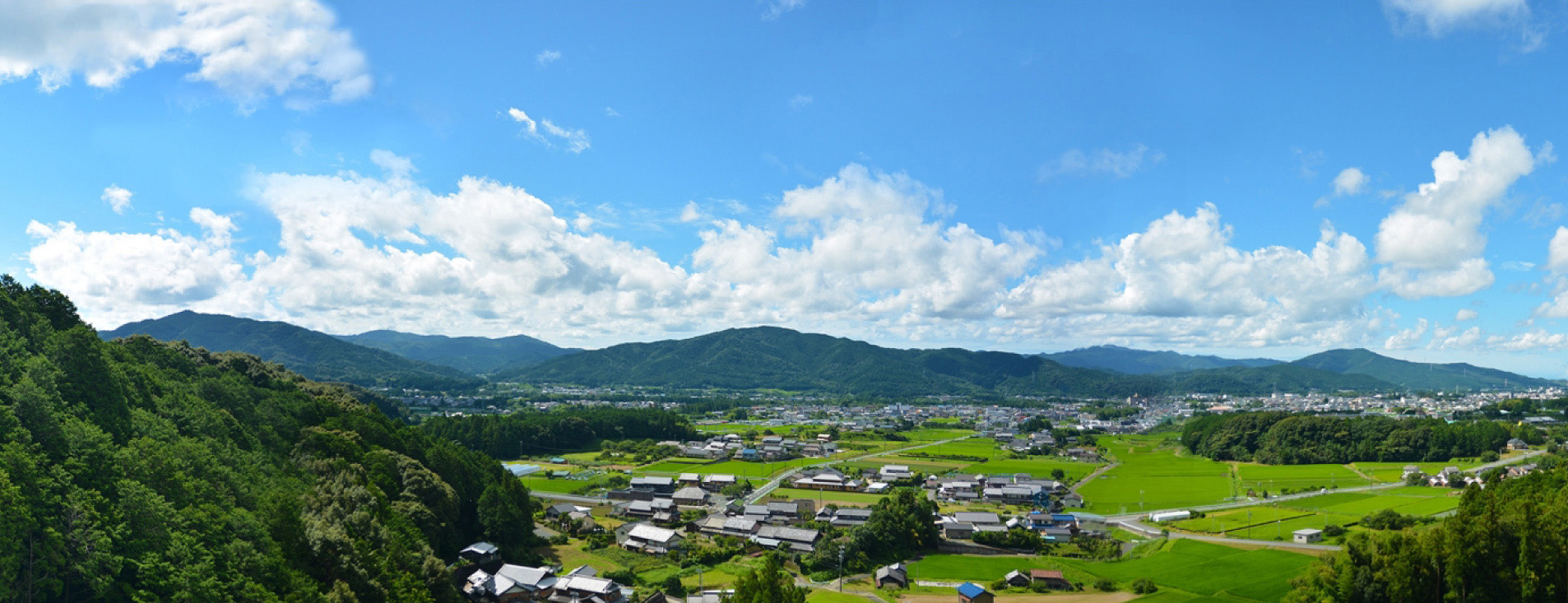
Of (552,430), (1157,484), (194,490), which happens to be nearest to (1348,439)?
Answer: (1157,484)

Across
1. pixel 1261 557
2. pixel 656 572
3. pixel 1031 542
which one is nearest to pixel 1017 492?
pixel 1031 542

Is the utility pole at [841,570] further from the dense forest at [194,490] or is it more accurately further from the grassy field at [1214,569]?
the dense forest at [194,490]

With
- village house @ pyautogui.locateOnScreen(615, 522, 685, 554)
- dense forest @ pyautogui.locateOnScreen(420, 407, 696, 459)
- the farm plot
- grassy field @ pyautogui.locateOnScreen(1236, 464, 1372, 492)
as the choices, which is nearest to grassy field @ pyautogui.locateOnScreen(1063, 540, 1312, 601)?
the farm plot

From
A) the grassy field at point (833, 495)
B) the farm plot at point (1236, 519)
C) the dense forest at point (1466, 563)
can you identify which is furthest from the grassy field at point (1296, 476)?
the dense forest at point (1466, 563)

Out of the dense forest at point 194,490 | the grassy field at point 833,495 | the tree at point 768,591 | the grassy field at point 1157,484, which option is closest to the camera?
the dense forest at point 194,490

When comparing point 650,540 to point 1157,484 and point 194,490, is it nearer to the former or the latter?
point 194,490

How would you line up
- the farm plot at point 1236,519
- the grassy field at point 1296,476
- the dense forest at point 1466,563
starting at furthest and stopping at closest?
1. the grassy field at point 1296,476
2. the farm plot at point 1236,519
3. the dense forest at point 1466,563
